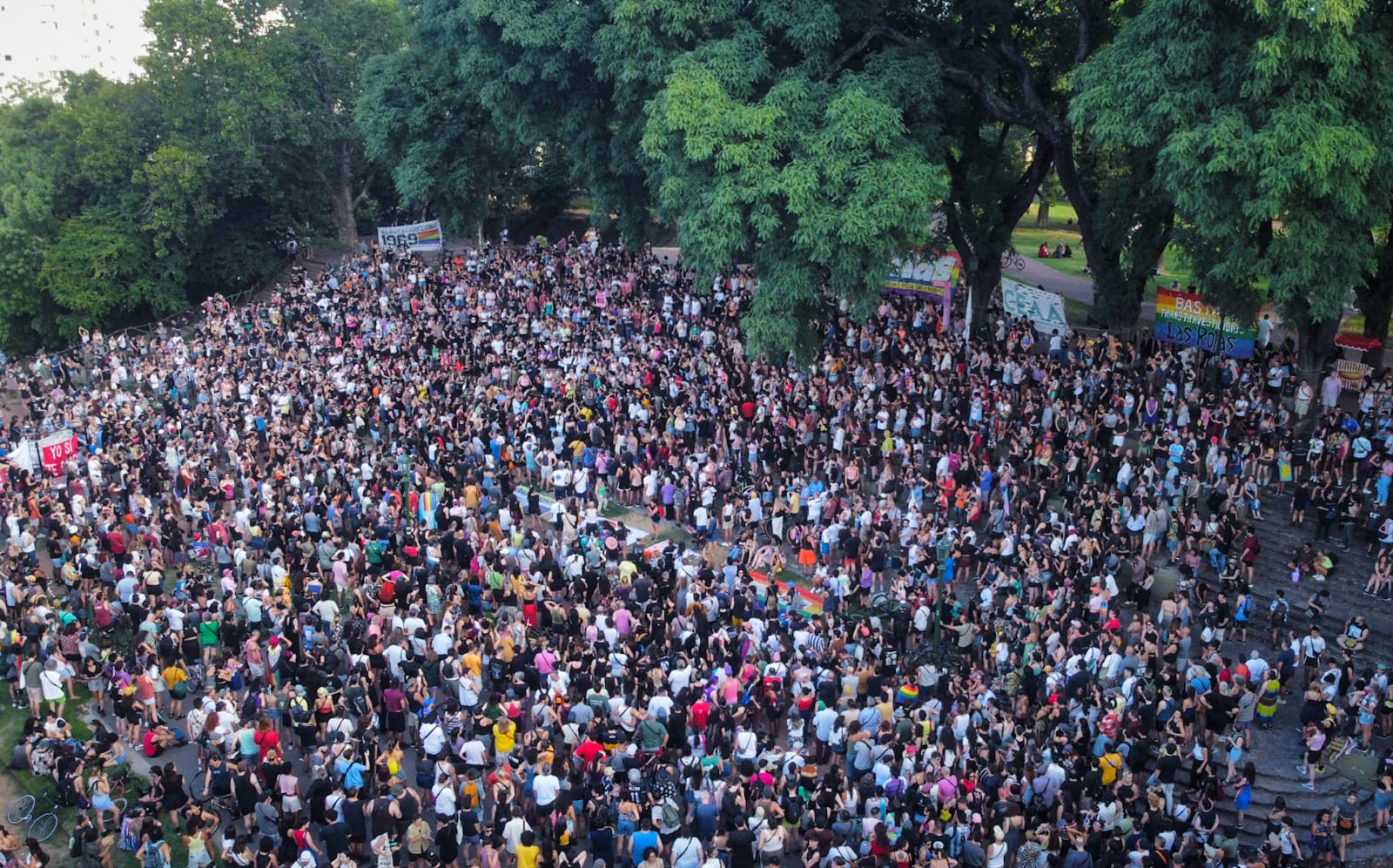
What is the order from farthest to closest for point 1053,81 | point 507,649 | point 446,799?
point 1053,81, point 507,649, point 446,799

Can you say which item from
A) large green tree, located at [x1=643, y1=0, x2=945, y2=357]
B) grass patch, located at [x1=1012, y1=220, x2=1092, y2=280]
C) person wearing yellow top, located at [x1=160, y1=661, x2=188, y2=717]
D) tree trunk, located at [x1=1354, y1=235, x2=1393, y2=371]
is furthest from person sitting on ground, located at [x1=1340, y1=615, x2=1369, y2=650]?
grass patch, located at [x1=1012, y1=220, x2=1092, y2=280]

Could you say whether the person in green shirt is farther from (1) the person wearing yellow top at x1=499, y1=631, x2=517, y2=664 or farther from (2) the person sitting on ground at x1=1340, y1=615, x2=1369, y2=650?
(2) the person sitting on ground at x1=1340, y1=615, x2=1369, y2=650

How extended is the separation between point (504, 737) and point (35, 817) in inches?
233

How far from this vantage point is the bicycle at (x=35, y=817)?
1358 centimetres

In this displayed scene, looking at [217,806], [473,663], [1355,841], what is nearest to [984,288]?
[1355,841]

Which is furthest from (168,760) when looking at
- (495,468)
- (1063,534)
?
(1063,534)

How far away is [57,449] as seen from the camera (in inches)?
875

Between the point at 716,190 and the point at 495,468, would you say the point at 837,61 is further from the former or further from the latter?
the point at 495,468

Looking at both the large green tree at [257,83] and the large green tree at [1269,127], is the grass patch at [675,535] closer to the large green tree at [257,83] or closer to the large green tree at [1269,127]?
the large green tree at [1269,127]

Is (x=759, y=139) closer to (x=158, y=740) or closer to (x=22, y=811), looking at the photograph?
(x=158, y=740)

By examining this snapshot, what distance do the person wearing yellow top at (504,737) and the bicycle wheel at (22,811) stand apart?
5864mm

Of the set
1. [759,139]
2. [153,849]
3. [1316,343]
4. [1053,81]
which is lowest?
[153,849]

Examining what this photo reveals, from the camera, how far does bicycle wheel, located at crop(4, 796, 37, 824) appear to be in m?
13.7

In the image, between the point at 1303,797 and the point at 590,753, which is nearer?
the point at 590,753
